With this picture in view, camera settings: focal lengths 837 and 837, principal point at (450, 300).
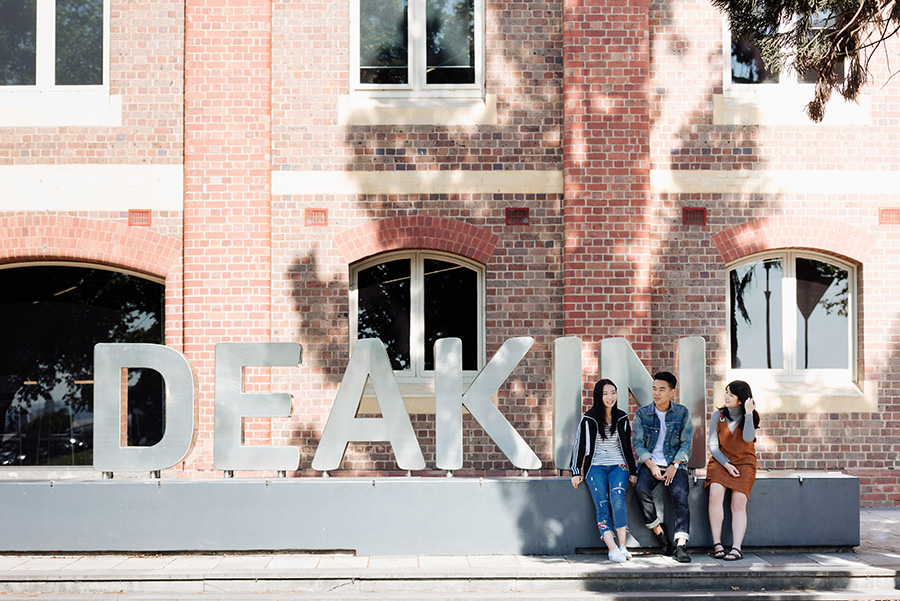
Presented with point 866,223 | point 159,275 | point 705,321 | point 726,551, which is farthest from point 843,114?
point 159,275

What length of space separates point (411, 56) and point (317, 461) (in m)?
5.14

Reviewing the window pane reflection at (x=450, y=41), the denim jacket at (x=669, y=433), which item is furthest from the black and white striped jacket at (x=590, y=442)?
the window pane reflection at (x=450, y=41)

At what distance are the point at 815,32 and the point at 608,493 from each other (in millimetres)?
4510

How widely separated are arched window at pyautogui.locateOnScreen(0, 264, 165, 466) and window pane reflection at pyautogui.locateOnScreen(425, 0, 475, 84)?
4373mm

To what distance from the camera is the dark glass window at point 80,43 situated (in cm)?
1016

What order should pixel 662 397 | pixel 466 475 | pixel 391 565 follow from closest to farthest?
pixel 391 565, pixel 662 397, pixel 466 475

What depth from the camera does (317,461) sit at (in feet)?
25.9

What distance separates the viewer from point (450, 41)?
34.0 ft

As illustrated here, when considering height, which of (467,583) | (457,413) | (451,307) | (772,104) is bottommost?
(467,583)

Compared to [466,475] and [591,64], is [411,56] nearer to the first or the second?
[591,64]

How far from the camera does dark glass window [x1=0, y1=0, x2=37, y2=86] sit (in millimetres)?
10195

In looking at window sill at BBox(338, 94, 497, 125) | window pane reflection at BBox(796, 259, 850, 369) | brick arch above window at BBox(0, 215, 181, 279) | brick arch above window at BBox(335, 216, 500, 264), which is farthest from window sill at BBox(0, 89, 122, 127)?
window pane reflection at BBox(796, 259, 850, 369)

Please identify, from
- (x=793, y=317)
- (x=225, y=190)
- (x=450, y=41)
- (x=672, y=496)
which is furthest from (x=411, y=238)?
(x=793, y=317)

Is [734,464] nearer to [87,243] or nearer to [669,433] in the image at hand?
[669,433]
